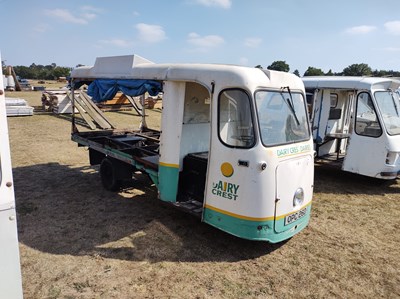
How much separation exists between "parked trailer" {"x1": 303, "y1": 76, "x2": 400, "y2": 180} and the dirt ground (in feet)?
2.35

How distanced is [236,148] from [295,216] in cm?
134

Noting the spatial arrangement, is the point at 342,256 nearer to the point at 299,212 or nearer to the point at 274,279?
the point at 299,212

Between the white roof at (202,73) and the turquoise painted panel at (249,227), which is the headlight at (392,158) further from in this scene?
the turquoise painted panel at (249,227)

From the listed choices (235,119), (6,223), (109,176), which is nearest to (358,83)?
(235,119)

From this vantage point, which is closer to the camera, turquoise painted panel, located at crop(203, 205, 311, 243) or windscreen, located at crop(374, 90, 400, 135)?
turquoise painted panel, located at crop(203, 205, 311, 243)

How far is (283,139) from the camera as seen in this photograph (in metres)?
4.53

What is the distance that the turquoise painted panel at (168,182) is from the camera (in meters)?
5.07

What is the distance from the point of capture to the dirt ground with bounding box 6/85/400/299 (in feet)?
12.5

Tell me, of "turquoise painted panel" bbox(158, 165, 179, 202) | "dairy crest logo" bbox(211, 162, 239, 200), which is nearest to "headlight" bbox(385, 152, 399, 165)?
"dairy crest logo" bbox(211, 162, 239, 200)

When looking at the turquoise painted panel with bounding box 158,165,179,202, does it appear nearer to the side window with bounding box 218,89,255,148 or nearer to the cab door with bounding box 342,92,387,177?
the side window with bounding box 218,89,255,148

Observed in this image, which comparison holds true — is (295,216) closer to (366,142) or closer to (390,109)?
(366,142)

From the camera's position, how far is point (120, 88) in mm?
6156

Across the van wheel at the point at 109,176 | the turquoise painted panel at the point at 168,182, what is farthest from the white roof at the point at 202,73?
the van wheel at the point at 109,176

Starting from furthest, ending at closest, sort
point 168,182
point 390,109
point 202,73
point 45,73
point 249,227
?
point 45,73 < point 390,109 < point 168,182 < point 202,73 < point 249,227
